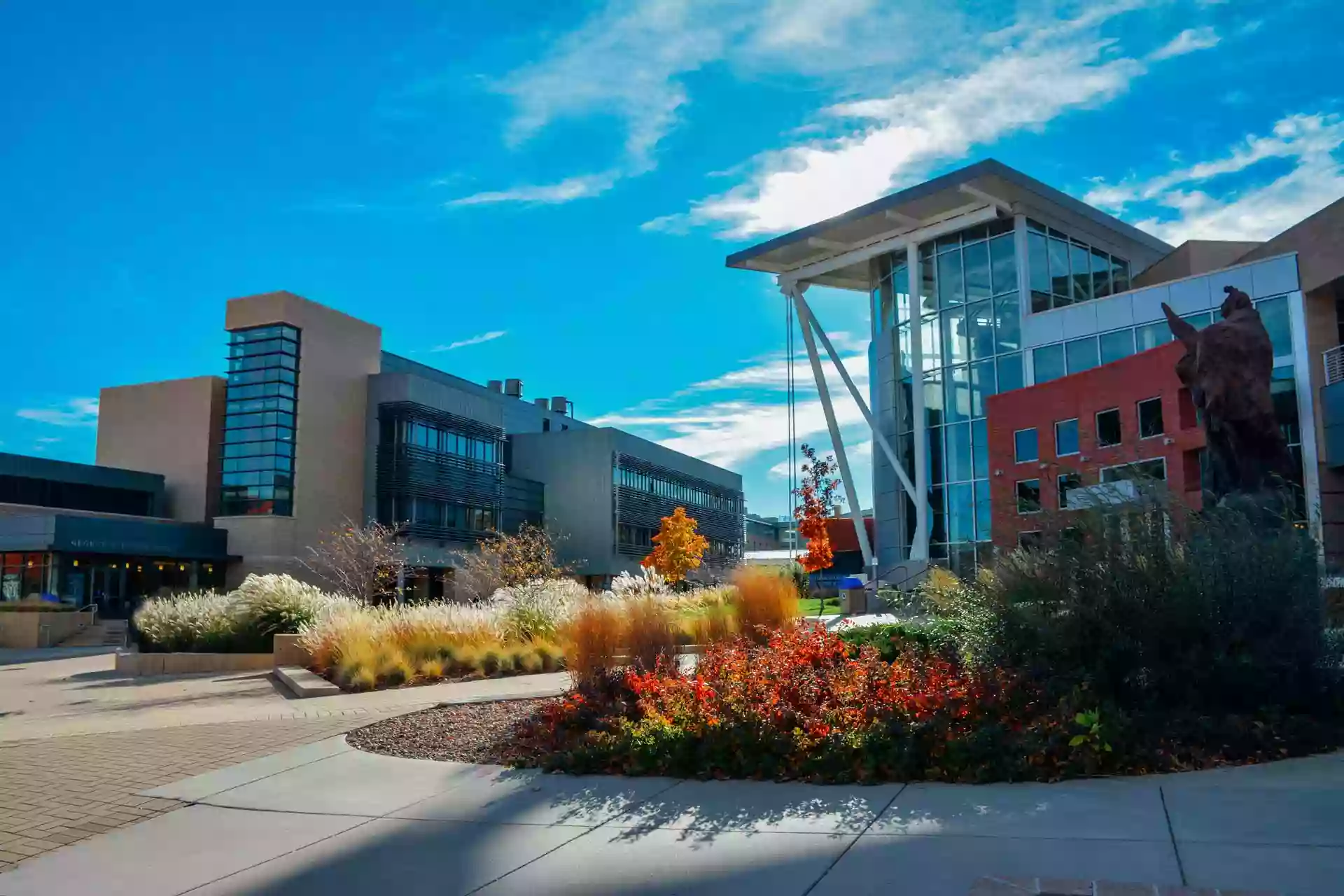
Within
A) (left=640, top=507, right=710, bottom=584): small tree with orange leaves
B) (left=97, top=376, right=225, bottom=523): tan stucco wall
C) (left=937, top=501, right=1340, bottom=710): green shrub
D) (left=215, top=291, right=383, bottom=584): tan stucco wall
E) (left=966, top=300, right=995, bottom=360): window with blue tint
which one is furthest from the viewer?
(left=97, top=376, right=225, bottom=523): tan stucco wall

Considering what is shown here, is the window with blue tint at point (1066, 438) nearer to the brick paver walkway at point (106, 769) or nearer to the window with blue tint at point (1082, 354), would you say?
the window with blue tint at point (1082, 354)

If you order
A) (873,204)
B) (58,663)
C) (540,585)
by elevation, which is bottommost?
(58,663)

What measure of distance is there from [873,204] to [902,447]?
9430 mm

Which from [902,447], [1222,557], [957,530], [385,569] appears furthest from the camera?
[902,447]

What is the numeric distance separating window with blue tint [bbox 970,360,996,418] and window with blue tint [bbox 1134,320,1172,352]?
5559 mm

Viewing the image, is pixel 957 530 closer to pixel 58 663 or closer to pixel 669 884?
pixel 58 663

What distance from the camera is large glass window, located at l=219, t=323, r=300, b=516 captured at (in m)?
48.6

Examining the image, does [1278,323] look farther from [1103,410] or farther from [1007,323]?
[1007,323]

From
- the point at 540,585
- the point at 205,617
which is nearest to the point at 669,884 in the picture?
the point at 540,585

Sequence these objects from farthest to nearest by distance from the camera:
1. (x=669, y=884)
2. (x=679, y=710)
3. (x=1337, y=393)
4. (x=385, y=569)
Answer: (x=385, y=569) → (x=1337, y=393) → (x=679, y=710) → (x=669, y=884)

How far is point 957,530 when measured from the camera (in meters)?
38.7

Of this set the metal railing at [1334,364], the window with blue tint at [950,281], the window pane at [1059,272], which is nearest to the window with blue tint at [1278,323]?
the metal railing at [1334,364]

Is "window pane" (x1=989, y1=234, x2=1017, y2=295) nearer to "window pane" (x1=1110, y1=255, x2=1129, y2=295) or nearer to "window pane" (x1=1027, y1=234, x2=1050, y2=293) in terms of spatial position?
"window pane" (x1=1027, y1=234, x2=1050, y2=293)

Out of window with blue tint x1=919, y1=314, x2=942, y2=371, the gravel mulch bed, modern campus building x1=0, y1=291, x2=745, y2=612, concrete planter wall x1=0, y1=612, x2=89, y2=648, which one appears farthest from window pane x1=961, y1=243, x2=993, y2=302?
concrete planter wall x1=0, y1=612, x2=89, y2=648
